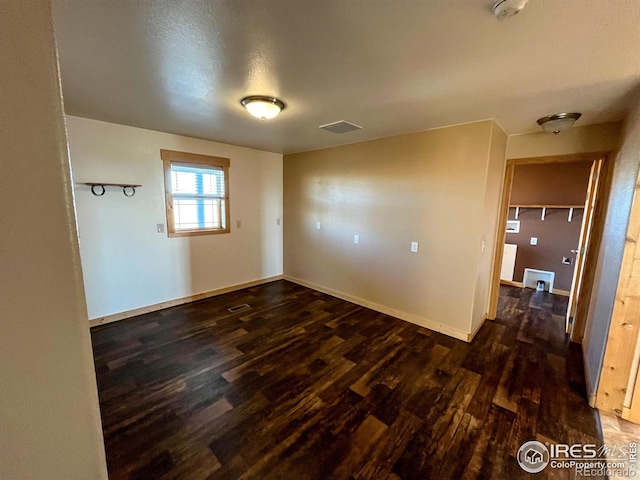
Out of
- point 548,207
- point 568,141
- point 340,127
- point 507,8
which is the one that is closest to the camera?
point 507,8

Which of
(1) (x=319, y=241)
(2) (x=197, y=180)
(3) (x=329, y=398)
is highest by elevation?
(2) (x=197, y=180)

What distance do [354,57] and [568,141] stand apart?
2736 mm

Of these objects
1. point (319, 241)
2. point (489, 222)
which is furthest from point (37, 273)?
point (319, 241)

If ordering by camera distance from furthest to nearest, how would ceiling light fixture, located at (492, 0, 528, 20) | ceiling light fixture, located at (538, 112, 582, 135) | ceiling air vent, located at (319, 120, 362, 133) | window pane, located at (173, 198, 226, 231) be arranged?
1. window pane, located at (173, 198, 226, 231)
2. ceiling air vent, located at (319, 120, 362, 133)
3. ceiling light fixture, located at (538, 112, 582, 135)
4. ceiling light fixture, located at (492, 0, 528, 20)

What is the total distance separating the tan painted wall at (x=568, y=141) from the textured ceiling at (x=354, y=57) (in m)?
0.21

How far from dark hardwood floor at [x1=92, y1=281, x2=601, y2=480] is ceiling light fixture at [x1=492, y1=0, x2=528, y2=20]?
7.85 ft

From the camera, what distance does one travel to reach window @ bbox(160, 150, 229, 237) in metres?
3.61

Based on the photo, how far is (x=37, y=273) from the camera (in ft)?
1.47

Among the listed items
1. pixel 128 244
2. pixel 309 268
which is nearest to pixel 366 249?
pixel 309 268

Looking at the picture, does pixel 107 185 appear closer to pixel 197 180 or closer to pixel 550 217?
pixel 197 180

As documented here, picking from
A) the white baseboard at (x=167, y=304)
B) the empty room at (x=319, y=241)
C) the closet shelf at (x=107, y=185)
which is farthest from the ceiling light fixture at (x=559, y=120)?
the closet shelf at (x=107, y=185)

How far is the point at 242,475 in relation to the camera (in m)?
1.50

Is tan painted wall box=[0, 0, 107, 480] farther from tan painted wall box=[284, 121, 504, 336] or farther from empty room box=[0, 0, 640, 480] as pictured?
tan painted wall box=[284, 121, 504, 336]

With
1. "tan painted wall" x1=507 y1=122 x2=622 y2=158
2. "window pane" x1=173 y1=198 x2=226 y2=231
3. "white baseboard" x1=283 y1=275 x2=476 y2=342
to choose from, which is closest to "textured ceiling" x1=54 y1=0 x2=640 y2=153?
"tan painted wall" x1=507 y1=122 x2=622 y2=158
